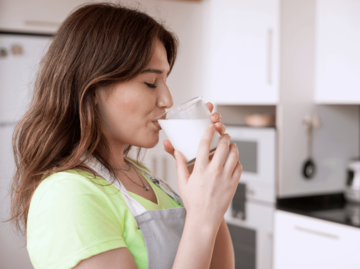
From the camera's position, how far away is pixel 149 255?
738mm

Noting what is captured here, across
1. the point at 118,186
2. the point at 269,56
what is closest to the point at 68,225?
the point at 118,186

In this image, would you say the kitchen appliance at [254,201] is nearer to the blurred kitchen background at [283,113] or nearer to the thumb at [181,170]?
the blurred kitchen background at [283,113]

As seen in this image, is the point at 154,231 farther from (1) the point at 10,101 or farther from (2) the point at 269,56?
(1) the point at 10,101

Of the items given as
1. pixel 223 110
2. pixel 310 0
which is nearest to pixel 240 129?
pixel 223 110

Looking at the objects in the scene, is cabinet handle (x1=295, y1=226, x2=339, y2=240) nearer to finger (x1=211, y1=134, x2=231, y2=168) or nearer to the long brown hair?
finger (x1=211, y1=134, x2=231, y2=168)

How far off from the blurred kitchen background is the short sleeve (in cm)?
132

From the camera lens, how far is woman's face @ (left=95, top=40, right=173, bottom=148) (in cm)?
79

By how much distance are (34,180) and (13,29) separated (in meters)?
2.06

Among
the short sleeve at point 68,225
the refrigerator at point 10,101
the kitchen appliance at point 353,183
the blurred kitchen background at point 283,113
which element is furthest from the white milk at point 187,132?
the refrigerator at point 10,101

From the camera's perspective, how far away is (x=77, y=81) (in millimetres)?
768

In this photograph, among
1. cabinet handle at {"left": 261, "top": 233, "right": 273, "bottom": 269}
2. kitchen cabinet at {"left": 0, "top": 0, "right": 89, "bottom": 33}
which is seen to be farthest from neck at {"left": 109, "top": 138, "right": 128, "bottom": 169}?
kitchen cabinet at {"left": 0, "top": 0, "right": 89, "bottom": 33}

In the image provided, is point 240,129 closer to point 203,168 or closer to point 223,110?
point 223,110

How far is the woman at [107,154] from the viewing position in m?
0.66

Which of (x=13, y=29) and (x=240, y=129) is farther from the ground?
(x=13, y=29)
